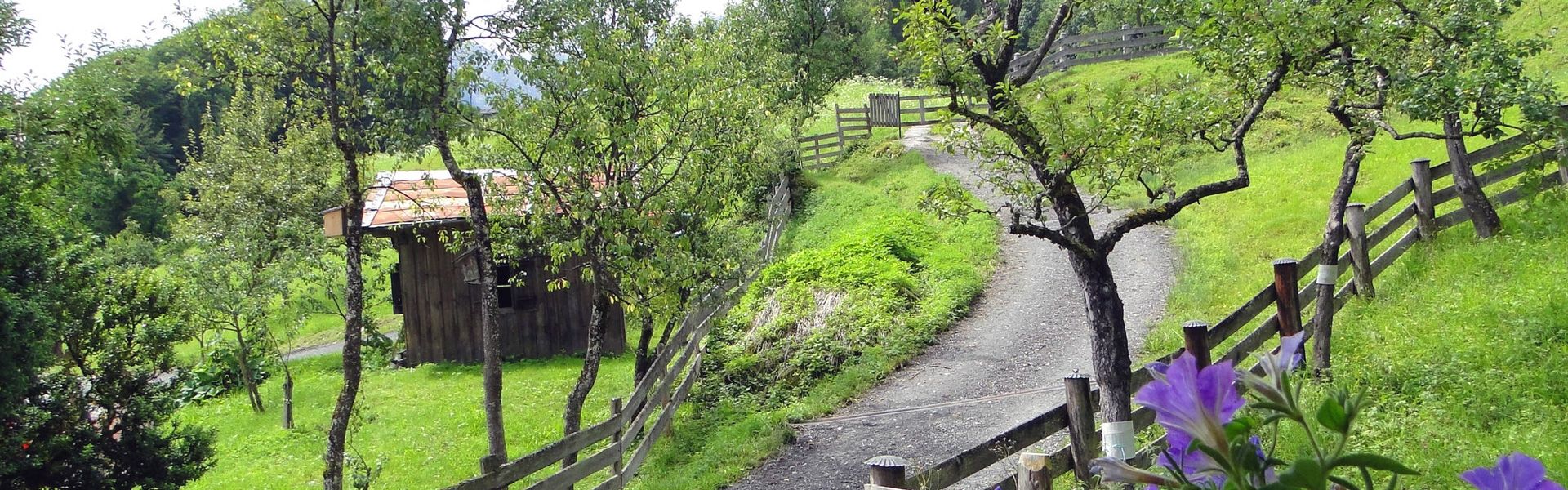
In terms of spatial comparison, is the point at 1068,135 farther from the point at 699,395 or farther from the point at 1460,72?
the point at 699,395

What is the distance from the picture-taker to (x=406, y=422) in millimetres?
15953

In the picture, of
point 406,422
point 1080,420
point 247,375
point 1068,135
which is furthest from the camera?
point 247,375

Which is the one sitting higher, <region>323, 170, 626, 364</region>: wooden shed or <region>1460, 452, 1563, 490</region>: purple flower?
<region>1460, 452, 1563, 490</region>: purple flower

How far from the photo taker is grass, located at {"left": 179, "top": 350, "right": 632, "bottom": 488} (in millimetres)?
13805

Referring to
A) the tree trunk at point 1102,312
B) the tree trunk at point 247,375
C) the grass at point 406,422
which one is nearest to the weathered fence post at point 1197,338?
the tree trunk at point 1102,312

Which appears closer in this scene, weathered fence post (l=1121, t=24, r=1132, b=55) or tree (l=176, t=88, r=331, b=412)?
tree (l=176, t=88, r=331, b=412)

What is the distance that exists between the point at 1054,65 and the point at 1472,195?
1017 inches

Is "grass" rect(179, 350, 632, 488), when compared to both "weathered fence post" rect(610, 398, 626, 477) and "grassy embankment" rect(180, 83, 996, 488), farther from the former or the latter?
"weathered fence post" rect(610, 398, 626, 477)

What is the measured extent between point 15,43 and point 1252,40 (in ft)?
36.6

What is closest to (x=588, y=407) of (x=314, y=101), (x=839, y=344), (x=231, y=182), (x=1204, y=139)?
(x=839, y=344)

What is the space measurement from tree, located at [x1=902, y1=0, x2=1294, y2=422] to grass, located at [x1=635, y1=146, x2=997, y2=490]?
11.3ft

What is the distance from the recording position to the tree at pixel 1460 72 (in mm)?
7324

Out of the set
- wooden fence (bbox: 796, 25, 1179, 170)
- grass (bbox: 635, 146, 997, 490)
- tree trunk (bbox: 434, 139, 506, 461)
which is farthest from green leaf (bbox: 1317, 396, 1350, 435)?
wooden fence (bbox: 796, 25, 1179, 170)

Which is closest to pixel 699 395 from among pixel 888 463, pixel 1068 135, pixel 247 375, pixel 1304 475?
pixel 1068 135
